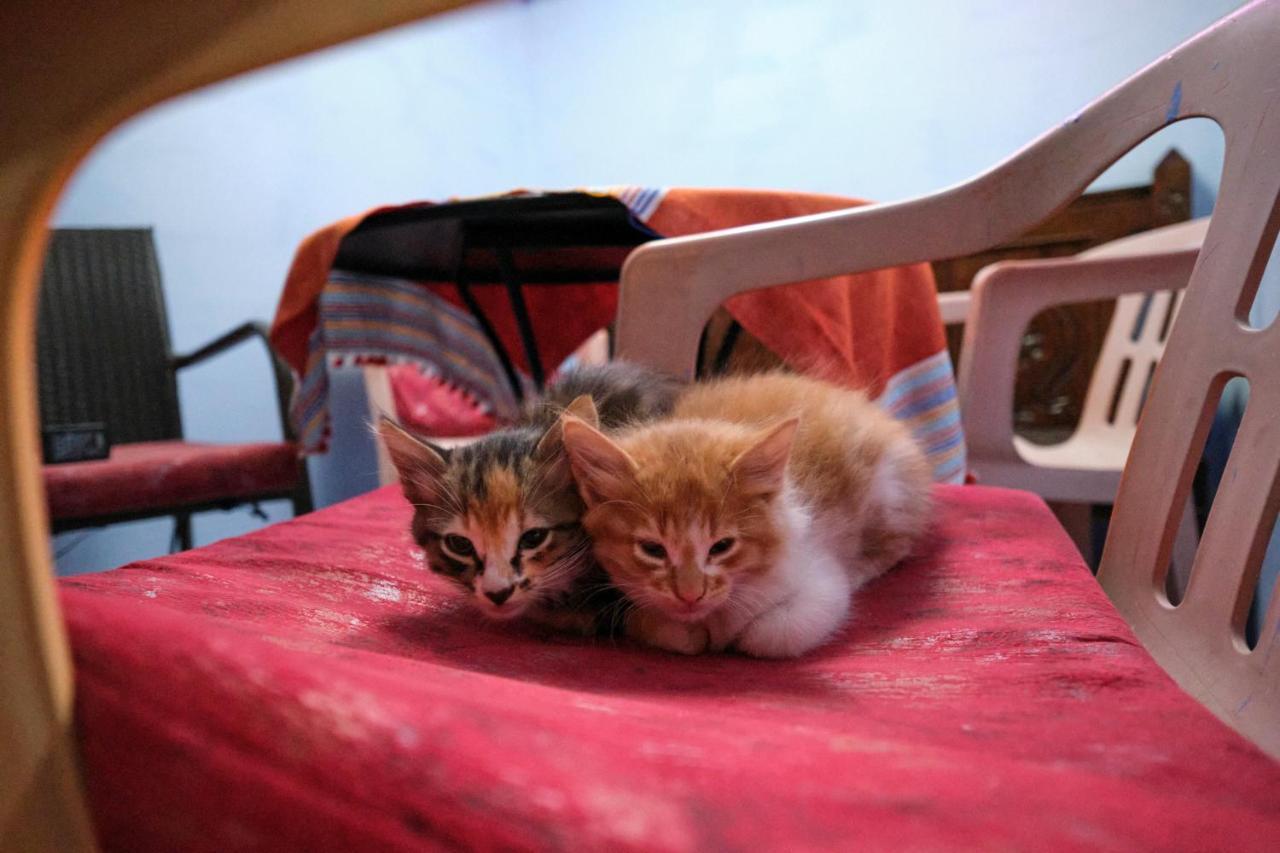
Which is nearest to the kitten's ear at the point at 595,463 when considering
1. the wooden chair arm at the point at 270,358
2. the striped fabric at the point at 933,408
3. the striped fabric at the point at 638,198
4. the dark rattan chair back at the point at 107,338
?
the striped fabric at the point at 638,198

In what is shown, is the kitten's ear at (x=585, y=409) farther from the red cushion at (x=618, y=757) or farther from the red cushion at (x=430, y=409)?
the red cushion at (x=430, y=409)

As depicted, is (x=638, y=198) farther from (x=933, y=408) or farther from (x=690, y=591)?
(x=690, y=591)

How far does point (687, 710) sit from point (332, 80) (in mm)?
2997

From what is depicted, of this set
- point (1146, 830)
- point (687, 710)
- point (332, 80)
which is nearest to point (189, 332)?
point (332, 80)

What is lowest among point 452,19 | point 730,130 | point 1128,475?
point 1128,475

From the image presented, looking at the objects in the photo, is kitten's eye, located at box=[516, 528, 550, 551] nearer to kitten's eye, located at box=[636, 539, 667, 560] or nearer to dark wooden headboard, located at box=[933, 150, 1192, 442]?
kitten's eye, located at box=[636, 539, 667, 560]

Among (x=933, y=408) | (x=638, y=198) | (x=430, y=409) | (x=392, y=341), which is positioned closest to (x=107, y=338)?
(x=430, y=409)

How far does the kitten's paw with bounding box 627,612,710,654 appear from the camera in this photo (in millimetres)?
670

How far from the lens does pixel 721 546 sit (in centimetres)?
72

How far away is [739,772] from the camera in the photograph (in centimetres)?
32

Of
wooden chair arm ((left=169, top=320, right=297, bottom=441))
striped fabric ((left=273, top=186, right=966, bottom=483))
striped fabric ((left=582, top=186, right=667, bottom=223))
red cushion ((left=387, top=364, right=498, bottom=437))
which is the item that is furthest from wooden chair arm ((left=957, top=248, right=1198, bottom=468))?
wooden chair arm ((left=169, top=320, right=297, bottom=441))

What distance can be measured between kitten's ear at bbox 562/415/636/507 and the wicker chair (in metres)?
1.40

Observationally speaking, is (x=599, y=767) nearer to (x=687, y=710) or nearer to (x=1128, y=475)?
(x=687, y=710)

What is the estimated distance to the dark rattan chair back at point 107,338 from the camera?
2.14m
